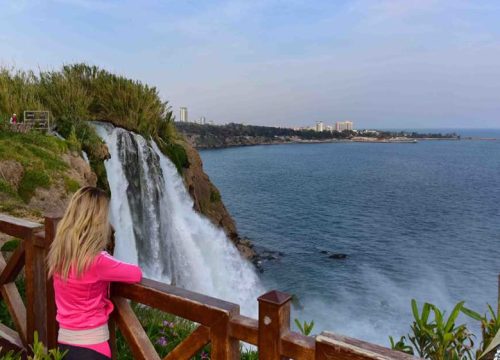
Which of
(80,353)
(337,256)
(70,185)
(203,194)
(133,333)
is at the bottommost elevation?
(337,256)

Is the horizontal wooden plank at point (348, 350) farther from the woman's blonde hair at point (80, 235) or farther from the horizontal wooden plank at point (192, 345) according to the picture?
the woman's blonde hair at point (80, 235)

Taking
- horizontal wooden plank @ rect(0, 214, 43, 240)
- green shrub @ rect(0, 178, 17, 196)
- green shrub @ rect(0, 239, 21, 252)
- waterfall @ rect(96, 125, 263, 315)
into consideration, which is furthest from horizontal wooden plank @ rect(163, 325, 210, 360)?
waterfall @ rect(96, 125, 263, 315)

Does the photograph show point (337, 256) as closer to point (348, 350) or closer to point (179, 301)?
point (179, 301)

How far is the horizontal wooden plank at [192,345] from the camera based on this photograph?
2514mm

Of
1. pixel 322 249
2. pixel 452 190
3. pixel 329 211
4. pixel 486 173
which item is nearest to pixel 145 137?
pixel 322 249

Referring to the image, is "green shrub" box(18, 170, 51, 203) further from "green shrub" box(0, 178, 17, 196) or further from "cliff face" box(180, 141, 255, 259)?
"cliff face" box(180, 141, 255, 259)

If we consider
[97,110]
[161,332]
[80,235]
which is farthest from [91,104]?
[80,235]

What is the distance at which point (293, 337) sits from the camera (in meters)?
2.14

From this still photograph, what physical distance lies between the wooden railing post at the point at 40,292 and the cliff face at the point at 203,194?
11.9 metres

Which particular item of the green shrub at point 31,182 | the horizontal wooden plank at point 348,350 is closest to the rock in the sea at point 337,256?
the green shrub at point 31,182

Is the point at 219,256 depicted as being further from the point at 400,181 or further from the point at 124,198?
the point at 400,181

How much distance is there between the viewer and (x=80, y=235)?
2.79 m

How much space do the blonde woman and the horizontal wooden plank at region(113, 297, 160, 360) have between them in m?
0.07

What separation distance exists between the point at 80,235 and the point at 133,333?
0.72 meters
